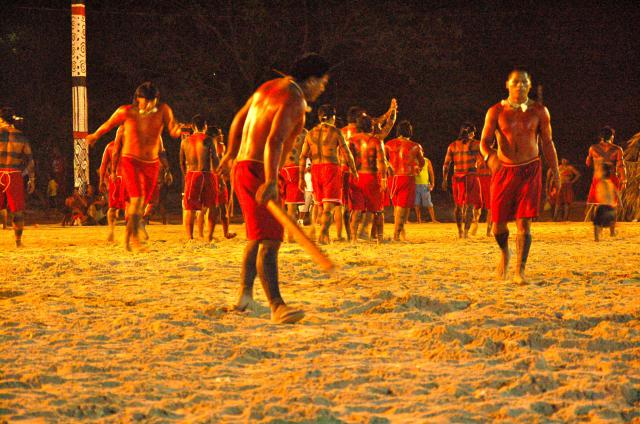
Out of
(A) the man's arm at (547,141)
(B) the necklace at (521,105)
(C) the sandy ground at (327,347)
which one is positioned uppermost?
(B) the necklace at (521,105)

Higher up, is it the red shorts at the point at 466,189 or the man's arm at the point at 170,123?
the man's arm at the point at 170,123

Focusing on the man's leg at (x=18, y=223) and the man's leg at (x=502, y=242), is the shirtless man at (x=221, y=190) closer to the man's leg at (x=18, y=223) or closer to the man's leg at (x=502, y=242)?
the man's leg at (x=18, y=223)

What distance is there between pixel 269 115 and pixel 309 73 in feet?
1.48

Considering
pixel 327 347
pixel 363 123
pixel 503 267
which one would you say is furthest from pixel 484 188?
pixel 327 347

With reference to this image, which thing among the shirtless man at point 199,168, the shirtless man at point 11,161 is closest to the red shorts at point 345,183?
the shirtless man at point 199,168

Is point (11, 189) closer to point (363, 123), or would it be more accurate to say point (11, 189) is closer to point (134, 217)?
point (134, 217)

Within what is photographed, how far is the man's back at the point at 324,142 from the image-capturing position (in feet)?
42.9

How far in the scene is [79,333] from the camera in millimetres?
5910

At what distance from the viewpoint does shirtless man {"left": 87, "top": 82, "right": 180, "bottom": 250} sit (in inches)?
452

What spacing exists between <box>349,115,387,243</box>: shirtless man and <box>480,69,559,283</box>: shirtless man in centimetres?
493

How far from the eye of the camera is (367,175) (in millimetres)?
13852

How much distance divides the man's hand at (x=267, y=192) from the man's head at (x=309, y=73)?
0.80 m

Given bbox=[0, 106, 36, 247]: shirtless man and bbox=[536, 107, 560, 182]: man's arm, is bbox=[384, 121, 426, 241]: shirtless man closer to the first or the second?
bbox=[0, 106, 36, 247]: shirtless man

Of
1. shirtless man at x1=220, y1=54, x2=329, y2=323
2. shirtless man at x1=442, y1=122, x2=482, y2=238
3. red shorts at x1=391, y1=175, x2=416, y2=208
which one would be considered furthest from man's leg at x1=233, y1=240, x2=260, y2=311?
shirtless man at x1=442, y1=122, x2=482, y2=238
